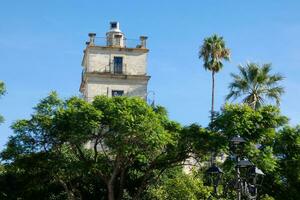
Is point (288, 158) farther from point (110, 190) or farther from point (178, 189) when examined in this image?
point (110, 190)

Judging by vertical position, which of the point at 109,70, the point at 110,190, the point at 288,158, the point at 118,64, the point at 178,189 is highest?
the point at 118,64

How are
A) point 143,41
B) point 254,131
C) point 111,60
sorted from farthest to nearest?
point 143,41 < point 111,60 < point 254,131

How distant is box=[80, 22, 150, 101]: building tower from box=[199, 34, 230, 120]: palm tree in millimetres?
7352

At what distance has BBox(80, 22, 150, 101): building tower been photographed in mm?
57719

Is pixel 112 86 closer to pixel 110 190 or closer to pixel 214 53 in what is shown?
pixel 214 53

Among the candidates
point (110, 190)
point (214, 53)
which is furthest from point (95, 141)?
point (214, 53)

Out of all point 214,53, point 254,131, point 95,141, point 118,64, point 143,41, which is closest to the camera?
point 254,131

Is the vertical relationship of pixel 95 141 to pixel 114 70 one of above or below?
below

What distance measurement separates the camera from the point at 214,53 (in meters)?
52.7

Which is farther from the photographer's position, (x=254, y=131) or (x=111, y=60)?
(x=111, y=60)

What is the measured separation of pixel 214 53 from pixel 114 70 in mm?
9776

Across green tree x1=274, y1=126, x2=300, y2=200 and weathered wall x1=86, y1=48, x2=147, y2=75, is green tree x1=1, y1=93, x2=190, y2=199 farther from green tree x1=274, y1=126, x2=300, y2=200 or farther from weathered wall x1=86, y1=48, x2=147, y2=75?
weathered wall x1=86, y1=48, x2=147, y2=75

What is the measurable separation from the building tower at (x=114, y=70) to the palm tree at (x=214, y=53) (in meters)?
7.35

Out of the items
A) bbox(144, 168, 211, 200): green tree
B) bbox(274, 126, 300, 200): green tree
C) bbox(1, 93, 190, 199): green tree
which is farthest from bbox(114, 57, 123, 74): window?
bbox(274, 126, 300, 200): green tree
